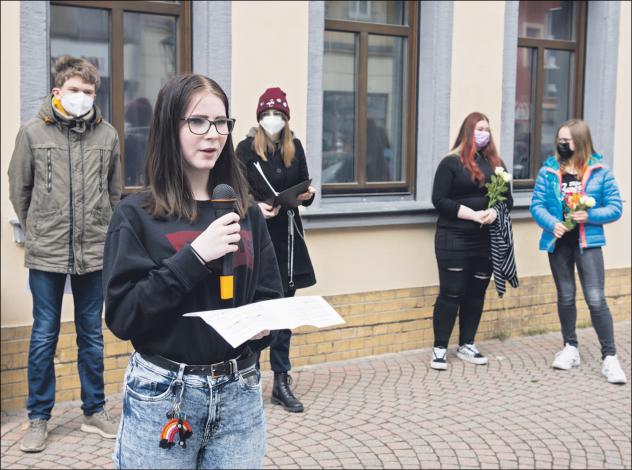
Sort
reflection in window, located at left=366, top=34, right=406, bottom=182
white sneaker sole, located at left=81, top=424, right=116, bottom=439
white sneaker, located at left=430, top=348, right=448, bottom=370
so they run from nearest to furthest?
1. white sneaker sole, located at left=81, top=424, right=116, bottom=439
2. white sneaker, located at left=430, top=348, right=448, bottom=370
3. reflection in window, located at left=366, top=34, right=406, bottom=182

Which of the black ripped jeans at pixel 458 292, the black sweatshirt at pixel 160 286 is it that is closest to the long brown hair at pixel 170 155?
the black sweatshirt at pixel 160 286

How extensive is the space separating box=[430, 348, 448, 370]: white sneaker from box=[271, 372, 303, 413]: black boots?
1.59m

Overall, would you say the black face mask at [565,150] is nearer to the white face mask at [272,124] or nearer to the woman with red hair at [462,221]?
the woman with red hair at [462,221]

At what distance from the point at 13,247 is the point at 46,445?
Result: 1343mm

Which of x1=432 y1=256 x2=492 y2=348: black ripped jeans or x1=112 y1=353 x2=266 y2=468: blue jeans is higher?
x1=112 y1=353 x2=266 y2=468: blue jeans

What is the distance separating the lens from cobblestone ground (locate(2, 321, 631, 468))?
17.4 feet

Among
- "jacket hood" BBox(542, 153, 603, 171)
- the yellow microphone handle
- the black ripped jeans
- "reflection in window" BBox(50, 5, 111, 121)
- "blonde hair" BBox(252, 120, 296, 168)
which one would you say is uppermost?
"reflection in window" BBox(50, 5, 111, 121)

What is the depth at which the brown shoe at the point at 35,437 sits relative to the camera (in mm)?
5238

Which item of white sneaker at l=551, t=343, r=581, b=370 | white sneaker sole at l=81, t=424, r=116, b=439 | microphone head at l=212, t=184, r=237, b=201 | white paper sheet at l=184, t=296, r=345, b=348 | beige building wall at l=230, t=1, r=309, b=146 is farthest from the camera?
white sneaker at l=551, t=343, r=581, b=370

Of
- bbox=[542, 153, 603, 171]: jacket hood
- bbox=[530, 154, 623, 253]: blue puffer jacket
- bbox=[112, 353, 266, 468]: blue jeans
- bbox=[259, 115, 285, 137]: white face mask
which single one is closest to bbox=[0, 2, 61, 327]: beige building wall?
bbox=[259, 115, 285, 137]: white face mask

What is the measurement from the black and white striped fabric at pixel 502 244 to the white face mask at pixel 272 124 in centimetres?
219

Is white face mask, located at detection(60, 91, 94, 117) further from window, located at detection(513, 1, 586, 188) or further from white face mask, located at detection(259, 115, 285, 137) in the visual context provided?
window, located at detection(513, 1, 586, 188)

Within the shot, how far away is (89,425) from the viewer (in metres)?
5.58

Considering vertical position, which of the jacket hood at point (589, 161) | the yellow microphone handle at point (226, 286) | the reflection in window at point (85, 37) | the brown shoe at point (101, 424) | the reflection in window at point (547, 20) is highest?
the reflection in window at point (547, 20)
